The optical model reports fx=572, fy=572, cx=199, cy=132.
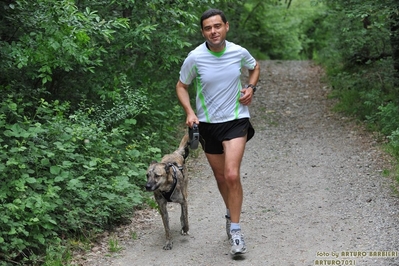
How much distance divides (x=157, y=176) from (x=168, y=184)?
179mm

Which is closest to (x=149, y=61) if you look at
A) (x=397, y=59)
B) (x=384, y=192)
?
(x=384, y=192)

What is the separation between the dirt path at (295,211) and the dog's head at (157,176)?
76cm

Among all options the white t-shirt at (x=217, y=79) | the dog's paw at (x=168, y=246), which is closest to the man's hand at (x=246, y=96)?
the white t-shirt at (x=217, y=79)

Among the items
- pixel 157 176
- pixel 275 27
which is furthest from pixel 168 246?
pixel 275 27

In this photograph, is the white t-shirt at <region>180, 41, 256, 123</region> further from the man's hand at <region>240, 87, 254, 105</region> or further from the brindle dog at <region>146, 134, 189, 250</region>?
the brindle dog at <region>146, 134, 189, 250</region>

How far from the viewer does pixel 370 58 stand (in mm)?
15250

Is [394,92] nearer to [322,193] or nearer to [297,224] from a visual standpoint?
[322,193]

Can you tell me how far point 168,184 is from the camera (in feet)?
20.1

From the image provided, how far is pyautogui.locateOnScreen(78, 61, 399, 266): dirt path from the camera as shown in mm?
5926

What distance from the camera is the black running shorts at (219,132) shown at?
5.77 meters

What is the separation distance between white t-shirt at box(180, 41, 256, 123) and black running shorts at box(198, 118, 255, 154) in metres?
0.05

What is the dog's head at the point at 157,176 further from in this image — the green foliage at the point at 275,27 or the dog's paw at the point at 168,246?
the green foliage at the point at 275,27

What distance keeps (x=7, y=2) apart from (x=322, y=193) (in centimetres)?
488

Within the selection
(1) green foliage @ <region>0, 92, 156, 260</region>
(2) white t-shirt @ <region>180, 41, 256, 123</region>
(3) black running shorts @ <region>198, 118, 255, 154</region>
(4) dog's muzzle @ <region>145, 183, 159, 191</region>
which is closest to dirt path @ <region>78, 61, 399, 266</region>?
(1) green foliage @ <region>0, 92, 156, 260</region>
